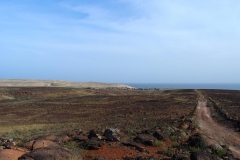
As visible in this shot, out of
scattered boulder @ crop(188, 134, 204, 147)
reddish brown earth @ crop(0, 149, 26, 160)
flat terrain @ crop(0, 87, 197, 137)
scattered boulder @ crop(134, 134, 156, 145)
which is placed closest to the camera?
reddish brown earth @ crop(0, 149, 26, 160)

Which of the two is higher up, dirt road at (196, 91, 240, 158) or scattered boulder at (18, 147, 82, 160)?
scattered boulder at (18, 147, 82, 160)

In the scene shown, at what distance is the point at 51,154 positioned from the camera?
804 cm

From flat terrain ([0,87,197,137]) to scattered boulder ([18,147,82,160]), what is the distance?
9957mm

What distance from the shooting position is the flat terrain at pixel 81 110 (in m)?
21.8

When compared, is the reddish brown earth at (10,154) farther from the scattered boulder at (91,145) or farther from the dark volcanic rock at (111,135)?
the dark volcanic rock at (111,135)

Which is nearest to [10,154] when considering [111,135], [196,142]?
[111,135]

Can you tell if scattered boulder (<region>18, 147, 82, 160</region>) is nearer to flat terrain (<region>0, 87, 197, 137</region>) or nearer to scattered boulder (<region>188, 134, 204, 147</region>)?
scattered boulder (<region>188, 134, 204, 147</region>)

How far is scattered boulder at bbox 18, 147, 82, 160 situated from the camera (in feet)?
25.7

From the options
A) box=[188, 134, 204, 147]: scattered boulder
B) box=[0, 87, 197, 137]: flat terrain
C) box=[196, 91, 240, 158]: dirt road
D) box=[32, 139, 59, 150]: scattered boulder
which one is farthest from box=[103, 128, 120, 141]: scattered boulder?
box=[0, 87, 197, 137]: flat terrain

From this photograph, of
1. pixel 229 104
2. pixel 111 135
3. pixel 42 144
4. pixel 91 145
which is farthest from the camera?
pixel 229 104

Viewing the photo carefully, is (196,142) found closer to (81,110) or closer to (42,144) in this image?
(42,144)

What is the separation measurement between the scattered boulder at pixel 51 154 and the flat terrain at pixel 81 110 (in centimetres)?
996

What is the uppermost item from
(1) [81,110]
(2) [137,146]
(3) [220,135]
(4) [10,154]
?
(4) [10,154]

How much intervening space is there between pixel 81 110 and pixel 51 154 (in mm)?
26398
